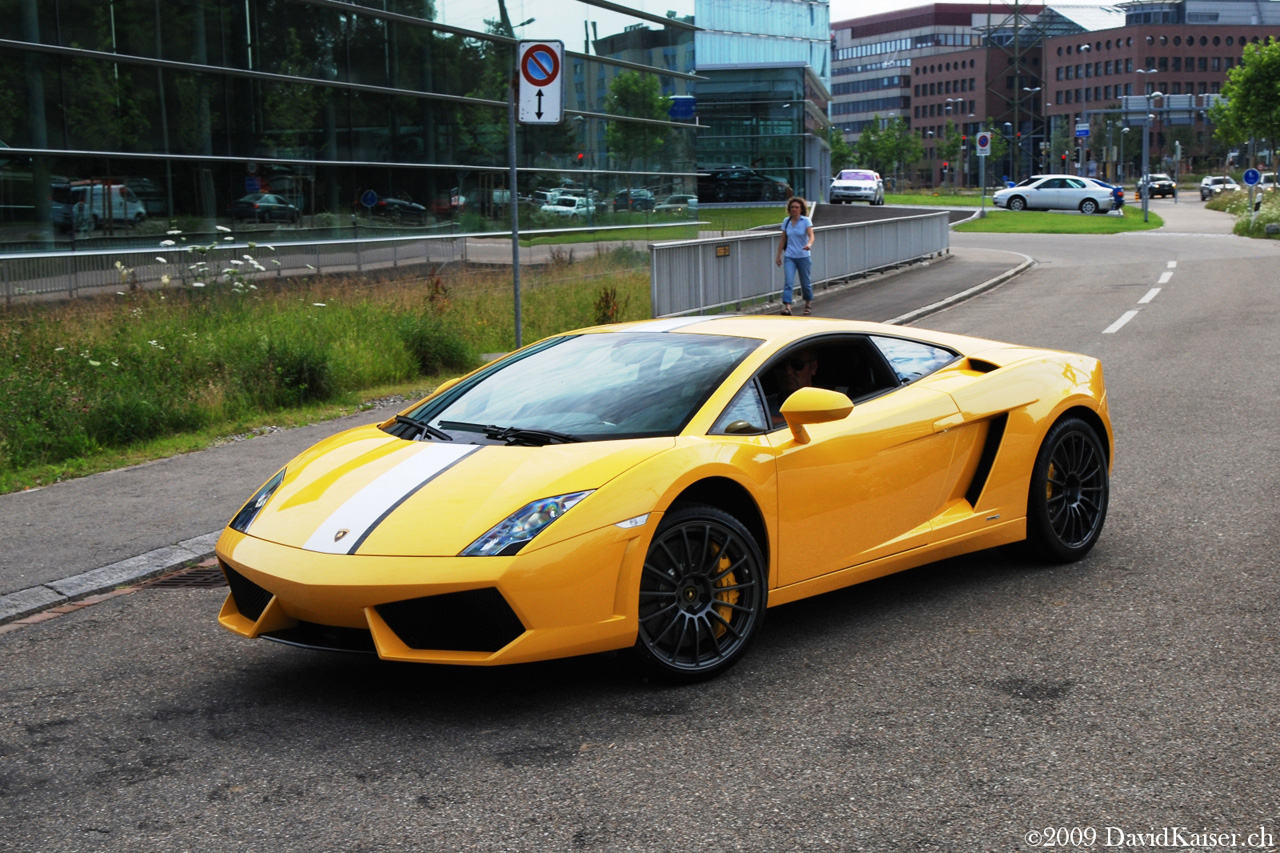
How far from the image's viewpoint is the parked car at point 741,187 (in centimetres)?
6444

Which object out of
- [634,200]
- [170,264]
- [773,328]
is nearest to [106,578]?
[773,328]

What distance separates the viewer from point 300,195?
2258 centimetres

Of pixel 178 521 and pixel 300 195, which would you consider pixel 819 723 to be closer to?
pixel 178 521

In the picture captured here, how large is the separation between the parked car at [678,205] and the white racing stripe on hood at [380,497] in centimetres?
3059

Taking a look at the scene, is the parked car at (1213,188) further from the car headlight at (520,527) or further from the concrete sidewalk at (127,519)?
the car headlight at (520,527)

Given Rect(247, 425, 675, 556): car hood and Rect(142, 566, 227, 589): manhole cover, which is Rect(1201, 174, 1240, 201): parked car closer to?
Rect(142, 566, 227, 589): manhole cover

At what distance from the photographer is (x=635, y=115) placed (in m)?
33.5

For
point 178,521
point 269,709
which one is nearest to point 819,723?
point 269,709

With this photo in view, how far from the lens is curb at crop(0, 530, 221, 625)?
19.6 ft

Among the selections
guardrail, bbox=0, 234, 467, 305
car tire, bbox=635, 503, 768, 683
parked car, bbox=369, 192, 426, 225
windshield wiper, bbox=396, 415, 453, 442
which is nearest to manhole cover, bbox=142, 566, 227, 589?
windshield wiper, bbox=396, 415, 453, 442

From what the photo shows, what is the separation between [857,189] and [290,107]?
4665 centimetres

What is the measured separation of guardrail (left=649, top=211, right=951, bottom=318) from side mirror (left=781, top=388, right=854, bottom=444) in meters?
12.8

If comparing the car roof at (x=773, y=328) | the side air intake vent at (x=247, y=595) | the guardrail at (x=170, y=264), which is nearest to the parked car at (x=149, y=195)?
the guardrail at (x=170, y=264)

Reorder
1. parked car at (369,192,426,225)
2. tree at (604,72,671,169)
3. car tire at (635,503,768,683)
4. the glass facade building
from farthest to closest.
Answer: tree at (604,72,671,169)
parked car at (369,192,426,225)
the glass facade building
car tire at (635,503,768,683)
